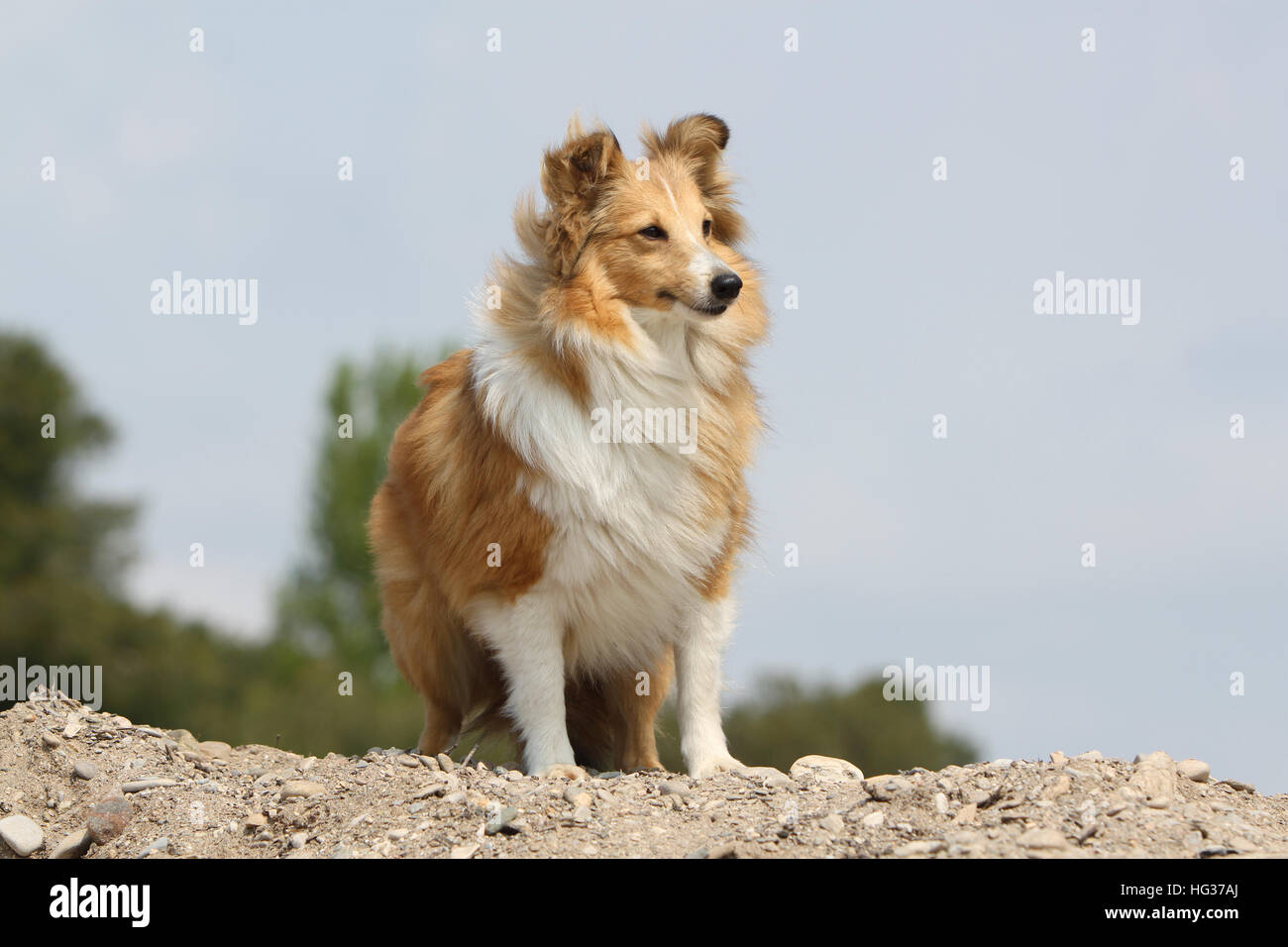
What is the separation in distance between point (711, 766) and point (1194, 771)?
277 centimetres

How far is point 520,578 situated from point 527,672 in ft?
1.93

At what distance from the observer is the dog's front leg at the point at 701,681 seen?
27.7ft

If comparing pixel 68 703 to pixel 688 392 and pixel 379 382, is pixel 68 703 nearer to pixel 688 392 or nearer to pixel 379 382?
pixel 688 392

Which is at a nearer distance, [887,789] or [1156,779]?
[887,789]

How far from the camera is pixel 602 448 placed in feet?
26.8

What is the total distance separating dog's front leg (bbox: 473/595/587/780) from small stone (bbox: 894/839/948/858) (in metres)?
2.60

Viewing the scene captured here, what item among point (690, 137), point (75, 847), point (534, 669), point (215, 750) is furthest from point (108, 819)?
point (690, 137)

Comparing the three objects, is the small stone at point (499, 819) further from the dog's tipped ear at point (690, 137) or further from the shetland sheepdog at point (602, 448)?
the dog's tipped ear at point (690, 137)

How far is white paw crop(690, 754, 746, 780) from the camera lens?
8227 millimetres

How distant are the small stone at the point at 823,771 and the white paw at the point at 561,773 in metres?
1.27

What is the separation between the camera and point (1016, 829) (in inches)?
245

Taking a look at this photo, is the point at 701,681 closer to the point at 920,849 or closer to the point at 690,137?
the point at 920,849

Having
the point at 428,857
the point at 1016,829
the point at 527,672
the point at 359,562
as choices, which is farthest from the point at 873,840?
the point at 359,562

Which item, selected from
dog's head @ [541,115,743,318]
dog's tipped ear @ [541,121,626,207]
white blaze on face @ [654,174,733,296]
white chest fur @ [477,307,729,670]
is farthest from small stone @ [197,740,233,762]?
white blaze on face @ [654,174,733,296]
